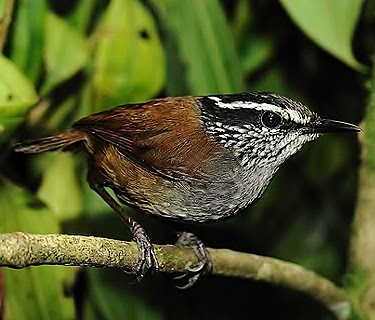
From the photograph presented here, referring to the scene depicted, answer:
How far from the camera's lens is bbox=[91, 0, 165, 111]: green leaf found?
98.6 inches

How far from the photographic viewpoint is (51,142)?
2.50m

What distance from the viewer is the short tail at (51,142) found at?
2482 mm

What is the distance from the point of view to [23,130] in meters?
2.75

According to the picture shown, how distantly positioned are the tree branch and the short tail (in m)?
0.48

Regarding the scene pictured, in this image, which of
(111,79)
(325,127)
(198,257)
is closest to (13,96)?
(111,79)

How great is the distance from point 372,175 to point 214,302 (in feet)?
2.95

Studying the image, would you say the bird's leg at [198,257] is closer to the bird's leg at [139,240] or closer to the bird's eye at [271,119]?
the bird's leg at [139,240]

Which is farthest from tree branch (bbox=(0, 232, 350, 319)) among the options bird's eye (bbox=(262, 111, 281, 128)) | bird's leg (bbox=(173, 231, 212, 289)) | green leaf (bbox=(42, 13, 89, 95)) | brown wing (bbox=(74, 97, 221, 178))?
green leaf (bbox=(42, 13, 89, 95))

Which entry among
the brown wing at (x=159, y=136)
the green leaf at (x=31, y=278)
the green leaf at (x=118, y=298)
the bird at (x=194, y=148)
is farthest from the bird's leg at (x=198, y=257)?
the green leaf at (x=31, y=278)

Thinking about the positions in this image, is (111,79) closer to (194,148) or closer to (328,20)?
(194,148)

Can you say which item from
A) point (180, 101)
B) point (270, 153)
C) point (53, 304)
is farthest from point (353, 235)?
point (53, 304)

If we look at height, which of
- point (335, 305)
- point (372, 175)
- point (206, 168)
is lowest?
point (335, 305)

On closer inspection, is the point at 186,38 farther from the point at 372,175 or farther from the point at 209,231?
the point at 209,231

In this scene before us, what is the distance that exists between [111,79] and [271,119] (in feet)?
1.66
